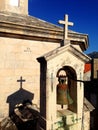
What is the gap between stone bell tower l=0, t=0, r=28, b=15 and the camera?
37.3ft

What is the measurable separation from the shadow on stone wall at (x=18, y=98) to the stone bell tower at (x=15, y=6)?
5.22 meters

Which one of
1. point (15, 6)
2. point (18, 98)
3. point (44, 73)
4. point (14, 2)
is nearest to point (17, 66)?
point (18, 98)

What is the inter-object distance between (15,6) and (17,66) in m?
4.98

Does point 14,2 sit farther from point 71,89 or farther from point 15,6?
point 71,89

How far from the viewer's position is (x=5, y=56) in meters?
7.73

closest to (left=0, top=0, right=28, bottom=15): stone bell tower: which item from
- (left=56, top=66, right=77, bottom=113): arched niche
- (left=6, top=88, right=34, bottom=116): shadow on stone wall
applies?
(left=6, top=88, right=34, bottom=116): shadow on stone wall

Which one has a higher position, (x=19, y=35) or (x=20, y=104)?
(x=19, y=35)

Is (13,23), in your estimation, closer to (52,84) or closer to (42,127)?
(52,84)

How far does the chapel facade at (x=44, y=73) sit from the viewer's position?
6.02m

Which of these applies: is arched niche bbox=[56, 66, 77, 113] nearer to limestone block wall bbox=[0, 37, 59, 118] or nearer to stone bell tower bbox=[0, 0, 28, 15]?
limestone block wall bbox=[0, 37, 59, 118]

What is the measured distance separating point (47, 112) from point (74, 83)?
1.37 m

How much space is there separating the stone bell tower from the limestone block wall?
13.4 ft

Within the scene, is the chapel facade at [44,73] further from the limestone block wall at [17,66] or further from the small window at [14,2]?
the small window at [14,2]

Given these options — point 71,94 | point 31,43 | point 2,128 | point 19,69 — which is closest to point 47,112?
point 71,94
